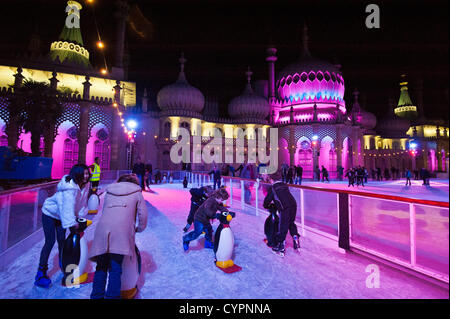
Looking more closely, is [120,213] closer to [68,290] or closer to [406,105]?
[68,290]

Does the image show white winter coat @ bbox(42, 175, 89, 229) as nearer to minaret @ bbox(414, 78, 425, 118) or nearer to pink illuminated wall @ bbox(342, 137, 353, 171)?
pink illuminated wall @ bbox(342, 137, 353, 171)

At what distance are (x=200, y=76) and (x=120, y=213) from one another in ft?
98.5

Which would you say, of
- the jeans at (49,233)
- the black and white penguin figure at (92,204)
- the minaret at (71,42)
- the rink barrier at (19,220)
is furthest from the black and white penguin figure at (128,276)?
the minaret at (71,42)

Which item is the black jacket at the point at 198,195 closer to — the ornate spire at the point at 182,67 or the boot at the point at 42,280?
the boot at the point at 42,280

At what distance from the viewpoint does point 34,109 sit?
494 inches

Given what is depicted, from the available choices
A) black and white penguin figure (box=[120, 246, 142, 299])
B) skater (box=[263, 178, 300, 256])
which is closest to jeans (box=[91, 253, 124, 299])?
black and white penguin figure (box=[120, 246, 142, 299])

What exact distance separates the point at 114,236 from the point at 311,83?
108 ft

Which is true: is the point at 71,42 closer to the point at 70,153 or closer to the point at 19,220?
the point at 70,153

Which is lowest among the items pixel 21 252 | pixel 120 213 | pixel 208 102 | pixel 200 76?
pixel 21 252

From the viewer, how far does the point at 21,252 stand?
13.5 feet

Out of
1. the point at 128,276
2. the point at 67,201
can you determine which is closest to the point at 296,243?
the point at 128,276

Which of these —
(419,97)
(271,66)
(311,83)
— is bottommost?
(311,83)

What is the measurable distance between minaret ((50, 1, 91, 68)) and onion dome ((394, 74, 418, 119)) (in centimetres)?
4644
